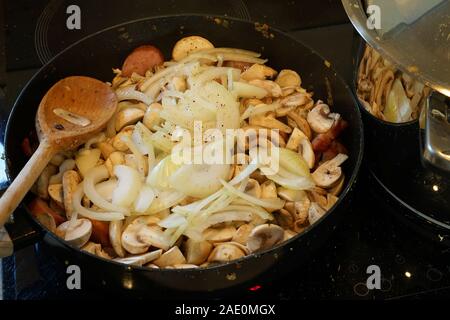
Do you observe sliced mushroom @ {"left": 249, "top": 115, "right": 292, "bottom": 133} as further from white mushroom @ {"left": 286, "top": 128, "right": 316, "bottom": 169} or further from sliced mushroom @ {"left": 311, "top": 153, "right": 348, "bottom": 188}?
sliced mushroom @ {"left": 311, "top": 153, "right": 348, "bottom": 188}

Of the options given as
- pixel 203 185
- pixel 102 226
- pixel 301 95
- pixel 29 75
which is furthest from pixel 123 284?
pixel 29 75

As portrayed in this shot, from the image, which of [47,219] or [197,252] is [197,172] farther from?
[47,219]

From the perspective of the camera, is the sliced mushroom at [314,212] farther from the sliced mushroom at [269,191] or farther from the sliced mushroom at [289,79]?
the sliced mushroom at [289,79]

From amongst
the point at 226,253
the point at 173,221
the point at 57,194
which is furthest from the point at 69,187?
the point at 226,253

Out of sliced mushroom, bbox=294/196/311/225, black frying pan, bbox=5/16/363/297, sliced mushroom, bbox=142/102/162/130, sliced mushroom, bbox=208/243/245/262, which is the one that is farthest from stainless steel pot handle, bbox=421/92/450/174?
sliced mushroom, bbox=142/102/162/130

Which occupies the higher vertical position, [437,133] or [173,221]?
[437,133]

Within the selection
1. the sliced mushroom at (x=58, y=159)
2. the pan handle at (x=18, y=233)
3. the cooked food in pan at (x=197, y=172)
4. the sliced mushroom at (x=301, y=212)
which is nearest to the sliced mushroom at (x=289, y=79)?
the cooked food in pan at (x=197, y=172)
